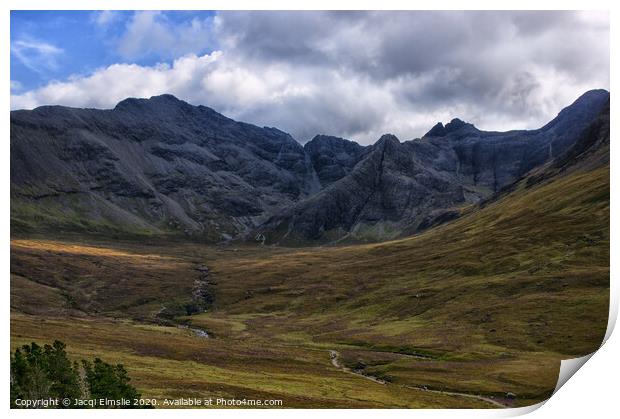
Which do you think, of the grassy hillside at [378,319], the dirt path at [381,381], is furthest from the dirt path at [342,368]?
the grassy hillside at [378,319]

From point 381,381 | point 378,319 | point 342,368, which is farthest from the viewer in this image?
point 378,319

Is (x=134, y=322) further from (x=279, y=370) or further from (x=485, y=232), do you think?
(x=485, y=232)

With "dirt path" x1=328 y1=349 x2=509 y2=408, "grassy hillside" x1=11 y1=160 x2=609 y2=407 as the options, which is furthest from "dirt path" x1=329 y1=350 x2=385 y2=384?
"grassy hillside" x1=11 y1=160 x2=609 y2=407

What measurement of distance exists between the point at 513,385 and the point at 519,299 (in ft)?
158

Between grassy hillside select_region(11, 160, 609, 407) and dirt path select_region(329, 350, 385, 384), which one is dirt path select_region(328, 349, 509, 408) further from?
grassy hillside select_region(11, 160, 609, 407)

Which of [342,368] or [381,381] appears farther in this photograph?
[342,368]

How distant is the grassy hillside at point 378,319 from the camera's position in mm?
76188

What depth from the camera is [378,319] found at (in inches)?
5541

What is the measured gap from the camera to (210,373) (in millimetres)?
75438

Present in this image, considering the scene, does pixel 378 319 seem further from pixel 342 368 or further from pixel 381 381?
pixel 381 381

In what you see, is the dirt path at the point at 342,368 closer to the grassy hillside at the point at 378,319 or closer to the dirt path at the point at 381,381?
the dirt path at the point at 381,381

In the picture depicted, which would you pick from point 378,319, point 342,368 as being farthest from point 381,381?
point 378,319

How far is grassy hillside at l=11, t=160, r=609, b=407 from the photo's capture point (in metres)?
76.2
